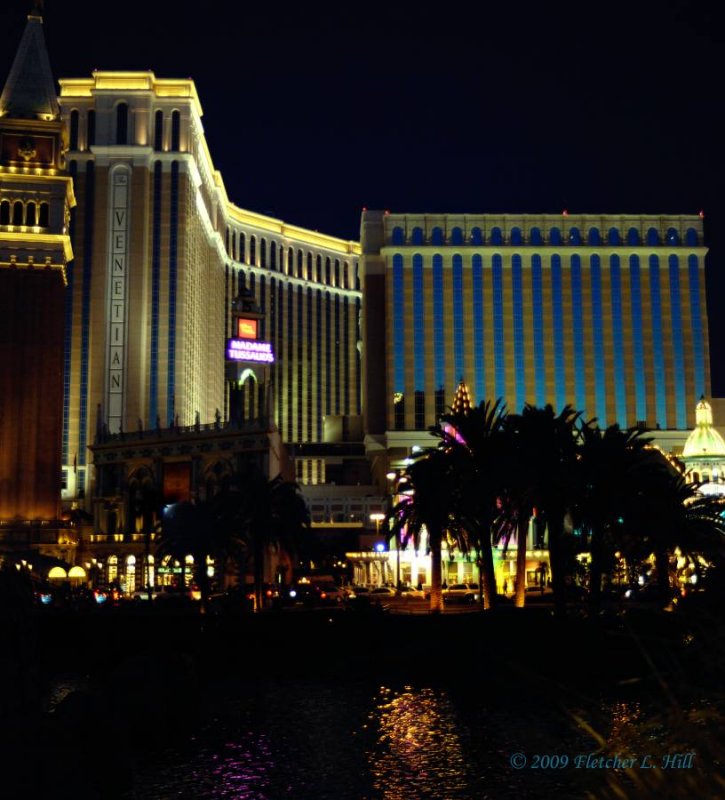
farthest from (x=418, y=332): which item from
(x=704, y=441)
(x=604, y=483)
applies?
(x=604, y=483)

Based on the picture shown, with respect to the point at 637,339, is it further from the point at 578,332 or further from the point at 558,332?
the point at 558,332

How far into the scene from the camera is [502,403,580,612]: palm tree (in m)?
48.5

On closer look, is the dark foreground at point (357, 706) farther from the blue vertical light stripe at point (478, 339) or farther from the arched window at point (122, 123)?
the blue vertical light stripe at point (478, 339)

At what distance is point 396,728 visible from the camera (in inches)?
1336

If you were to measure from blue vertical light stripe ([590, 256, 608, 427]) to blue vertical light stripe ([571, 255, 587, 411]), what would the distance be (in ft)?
5.81

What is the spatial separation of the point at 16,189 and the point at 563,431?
80514 mm

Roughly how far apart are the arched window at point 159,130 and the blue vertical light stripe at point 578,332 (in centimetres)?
6275

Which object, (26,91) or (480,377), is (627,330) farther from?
(26,91)

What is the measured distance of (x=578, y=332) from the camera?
162 metres

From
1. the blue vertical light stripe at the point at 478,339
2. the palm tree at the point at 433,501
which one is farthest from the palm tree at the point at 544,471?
the blue vertical light stripe at the point at 478,339

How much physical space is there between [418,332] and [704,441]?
49.4 meters

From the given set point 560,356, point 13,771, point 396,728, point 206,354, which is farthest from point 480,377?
point 13,771

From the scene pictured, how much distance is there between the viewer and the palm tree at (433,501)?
5403 centimetres

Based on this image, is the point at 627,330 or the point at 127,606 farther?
the point at 627,330
